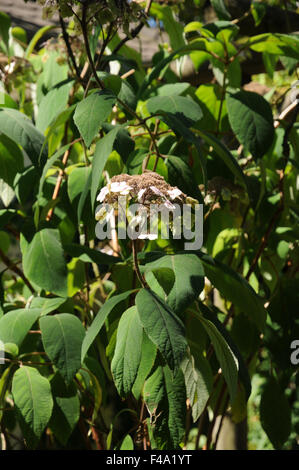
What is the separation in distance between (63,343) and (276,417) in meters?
0.50

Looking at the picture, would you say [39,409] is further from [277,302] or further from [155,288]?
[277,302]

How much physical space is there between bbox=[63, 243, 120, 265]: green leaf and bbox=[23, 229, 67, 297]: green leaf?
29 millimetres

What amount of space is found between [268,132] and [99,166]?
0.32m

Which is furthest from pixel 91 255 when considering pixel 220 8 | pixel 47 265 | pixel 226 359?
pixel 220 8

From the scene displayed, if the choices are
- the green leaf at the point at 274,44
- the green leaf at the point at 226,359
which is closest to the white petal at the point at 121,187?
the green leaf at the point at 226,359

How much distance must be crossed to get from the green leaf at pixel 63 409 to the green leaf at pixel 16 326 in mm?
140

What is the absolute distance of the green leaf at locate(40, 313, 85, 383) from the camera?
2.81ft

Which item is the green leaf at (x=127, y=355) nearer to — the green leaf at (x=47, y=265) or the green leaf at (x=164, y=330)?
the green leaf at (x=164, y=330)

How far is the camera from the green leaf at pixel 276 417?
114 centimetres

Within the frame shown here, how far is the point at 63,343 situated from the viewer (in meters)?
0.87

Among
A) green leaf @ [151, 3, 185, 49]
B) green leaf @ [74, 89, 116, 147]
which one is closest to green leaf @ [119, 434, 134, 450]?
green leaf @ [74, 89, 116, 147]

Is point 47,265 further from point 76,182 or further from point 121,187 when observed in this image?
point 121,187

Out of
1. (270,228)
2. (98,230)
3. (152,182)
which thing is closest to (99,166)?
(152,182)
